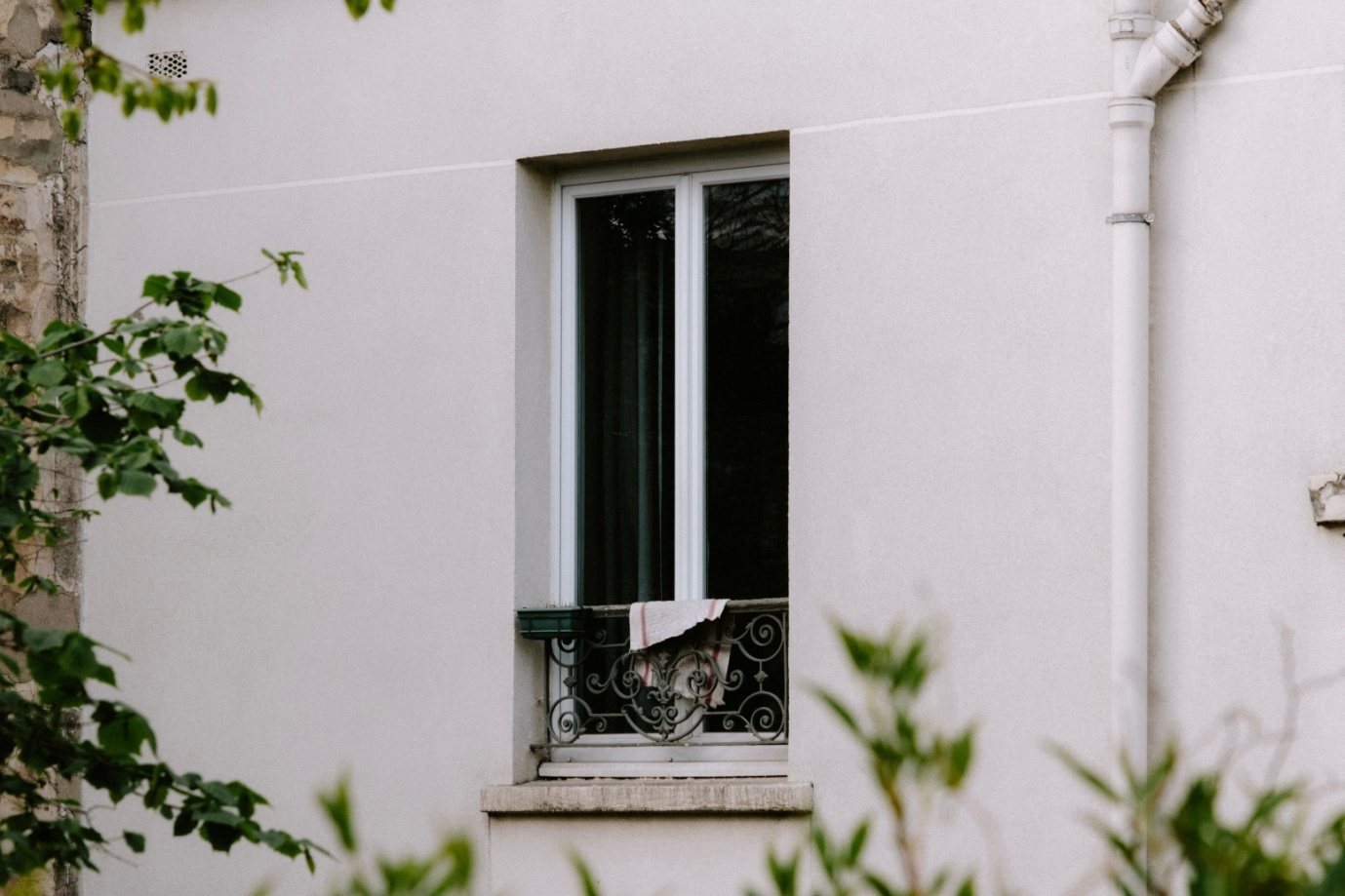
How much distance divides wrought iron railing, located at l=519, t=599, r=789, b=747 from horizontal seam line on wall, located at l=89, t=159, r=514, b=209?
1.76m

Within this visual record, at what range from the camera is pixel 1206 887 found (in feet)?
4.51

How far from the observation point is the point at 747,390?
261 inches

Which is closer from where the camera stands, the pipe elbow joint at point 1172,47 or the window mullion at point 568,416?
the pipe elbow joint at point 1172,47

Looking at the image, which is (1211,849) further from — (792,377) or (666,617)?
(666,617)

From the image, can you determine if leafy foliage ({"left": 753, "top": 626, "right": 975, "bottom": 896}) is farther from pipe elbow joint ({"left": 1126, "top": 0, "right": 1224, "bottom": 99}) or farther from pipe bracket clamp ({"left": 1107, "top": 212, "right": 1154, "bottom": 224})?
pipe elbow joint ({"left": 1126, "top": 0, "right": 1224, "bottom": 99})

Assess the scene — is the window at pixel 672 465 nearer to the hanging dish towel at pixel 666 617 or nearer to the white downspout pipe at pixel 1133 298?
the hanging dish towel at pixel 666 617

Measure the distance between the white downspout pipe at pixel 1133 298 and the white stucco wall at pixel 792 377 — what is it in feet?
0.35

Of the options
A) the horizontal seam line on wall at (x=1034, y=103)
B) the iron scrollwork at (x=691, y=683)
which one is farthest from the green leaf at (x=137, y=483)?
the horizontal seam line on wall at (x=1034, y=103)

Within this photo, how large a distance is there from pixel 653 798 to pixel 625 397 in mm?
1555

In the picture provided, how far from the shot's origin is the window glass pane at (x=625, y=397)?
265 inches

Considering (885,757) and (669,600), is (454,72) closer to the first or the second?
(669,600)

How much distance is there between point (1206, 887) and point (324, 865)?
572 centimetres

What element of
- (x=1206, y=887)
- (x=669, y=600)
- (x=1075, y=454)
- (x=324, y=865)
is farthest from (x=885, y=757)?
(x=324, y=865)

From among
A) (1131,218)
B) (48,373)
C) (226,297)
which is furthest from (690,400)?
(48,373)
